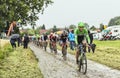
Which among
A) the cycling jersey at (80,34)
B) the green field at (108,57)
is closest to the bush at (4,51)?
the green field at (108,57)

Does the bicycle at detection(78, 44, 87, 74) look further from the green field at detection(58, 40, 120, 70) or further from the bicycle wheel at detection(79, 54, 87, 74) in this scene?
the green field at detection(58, 40, 120, 70)

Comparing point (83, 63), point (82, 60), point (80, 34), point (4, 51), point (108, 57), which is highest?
point (80, 34)

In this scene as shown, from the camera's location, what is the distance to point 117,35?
65625mm

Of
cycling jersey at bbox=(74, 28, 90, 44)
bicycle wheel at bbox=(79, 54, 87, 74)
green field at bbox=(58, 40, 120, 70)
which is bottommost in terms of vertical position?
green field at bbox=(58, 40, 120, 70)

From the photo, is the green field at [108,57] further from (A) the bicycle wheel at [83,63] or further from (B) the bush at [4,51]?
(B) the bush at [4,51]

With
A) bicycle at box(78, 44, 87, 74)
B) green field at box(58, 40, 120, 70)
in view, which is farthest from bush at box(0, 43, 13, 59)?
bicycle at box(78, 44, 87, 74)

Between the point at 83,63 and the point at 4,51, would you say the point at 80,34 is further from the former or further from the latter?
the point at 4,51

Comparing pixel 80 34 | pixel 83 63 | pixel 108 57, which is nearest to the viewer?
pixel 83 63

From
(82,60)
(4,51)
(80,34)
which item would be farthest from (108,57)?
(82,60)

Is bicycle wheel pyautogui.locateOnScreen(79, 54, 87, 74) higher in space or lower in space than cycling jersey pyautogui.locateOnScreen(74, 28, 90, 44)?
lower

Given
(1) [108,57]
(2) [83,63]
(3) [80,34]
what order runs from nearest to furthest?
(2) [83,63] < (3) [80,34] < (1) [108,57]

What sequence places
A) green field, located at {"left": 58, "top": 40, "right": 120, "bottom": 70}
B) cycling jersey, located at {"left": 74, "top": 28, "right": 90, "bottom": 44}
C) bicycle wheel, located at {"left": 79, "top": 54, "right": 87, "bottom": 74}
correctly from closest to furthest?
bicycle wheel, located at {"left": 79, "top": 54, "right": 87, "bottom": 74}
cycling jersey, located at {"left": 74, "top": 28, "right": 90, "bottom": 44}
green field, located at {"left": 58, "top": 40, "right": 120, "bottom": 70}

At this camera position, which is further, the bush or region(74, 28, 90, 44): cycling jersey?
the bush

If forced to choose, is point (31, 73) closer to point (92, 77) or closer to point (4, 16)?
point (92, 77)
